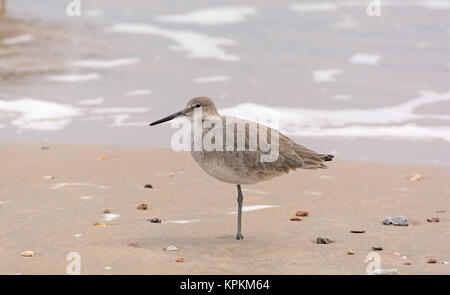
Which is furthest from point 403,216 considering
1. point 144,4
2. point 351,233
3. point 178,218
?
point 144,4

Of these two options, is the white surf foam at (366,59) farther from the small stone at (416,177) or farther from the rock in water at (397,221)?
the rock in water at (397,221)

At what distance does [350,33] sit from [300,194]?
9099mm

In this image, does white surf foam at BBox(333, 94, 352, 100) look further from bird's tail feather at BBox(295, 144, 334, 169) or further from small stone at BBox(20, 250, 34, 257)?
small stone at BBox(20, 250, 34, 257)

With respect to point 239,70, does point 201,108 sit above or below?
above

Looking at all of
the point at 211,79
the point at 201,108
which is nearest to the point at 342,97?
the point at 211,79

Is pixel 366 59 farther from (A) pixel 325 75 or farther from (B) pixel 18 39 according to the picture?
(B) pixel 18 39

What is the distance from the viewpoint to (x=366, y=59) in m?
14.2

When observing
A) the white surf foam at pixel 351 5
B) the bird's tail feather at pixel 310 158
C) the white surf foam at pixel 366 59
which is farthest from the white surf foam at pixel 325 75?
the bird's tail feather at pixel 310 158

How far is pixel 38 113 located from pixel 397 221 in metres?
5.91

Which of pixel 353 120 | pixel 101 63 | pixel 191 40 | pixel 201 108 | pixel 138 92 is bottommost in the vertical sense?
pixel 353 120

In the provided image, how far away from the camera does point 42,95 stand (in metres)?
11.7

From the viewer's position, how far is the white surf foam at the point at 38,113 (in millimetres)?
10492

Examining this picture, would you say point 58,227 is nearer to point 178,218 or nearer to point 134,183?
point 178,218

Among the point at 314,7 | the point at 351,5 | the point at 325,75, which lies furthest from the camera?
the point at 351,5
